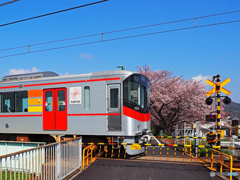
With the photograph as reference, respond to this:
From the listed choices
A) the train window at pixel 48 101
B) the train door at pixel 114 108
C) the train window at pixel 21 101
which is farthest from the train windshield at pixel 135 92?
the train window at pixel 21 101

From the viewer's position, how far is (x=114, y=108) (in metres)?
10.8

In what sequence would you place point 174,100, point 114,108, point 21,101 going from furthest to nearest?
point 174,100, point 21,101, point 114,108

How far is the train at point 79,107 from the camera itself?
1074 centimetres

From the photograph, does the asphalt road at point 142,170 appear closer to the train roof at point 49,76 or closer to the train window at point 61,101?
the train window at point 61,101

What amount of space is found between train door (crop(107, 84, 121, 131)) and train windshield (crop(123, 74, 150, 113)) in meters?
0.32

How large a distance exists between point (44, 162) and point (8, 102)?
7597mm

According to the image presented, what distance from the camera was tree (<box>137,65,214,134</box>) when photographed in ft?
90.8

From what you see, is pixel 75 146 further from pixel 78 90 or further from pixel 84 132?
pixel 78 90

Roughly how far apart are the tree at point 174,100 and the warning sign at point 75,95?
16.7 metres

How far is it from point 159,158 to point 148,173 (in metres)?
3.20

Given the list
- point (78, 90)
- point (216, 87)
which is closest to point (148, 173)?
point (78, 90)

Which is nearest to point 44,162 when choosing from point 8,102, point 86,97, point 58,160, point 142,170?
point 58,160

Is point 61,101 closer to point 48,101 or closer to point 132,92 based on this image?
point 48,101

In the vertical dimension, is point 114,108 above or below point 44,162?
above
